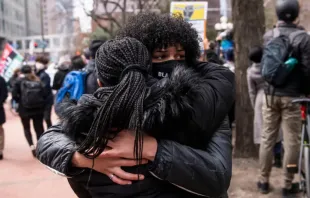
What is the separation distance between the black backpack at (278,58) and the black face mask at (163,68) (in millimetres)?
2674

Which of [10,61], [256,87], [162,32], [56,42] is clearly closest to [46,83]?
[256,87]

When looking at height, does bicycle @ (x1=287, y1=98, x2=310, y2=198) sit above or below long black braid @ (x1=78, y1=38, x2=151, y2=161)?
below

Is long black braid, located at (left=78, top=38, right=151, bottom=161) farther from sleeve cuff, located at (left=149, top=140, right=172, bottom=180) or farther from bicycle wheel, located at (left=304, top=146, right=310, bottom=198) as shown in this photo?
bicycle wheel, located at (left=304, top=146, right=310, bottom=198)

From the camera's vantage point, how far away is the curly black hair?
1715 millimetres

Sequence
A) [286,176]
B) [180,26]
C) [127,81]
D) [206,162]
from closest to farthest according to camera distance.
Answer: [127,81] < [206,162] < [180,26] < [286,176]

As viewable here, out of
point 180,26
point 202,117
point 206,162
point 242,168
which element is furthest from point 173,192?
point 242,168

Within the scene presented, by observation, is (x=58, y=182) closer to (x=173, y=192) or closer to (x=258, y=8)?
(x=258, y=8)

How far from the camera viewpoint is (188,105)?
1.45 metres

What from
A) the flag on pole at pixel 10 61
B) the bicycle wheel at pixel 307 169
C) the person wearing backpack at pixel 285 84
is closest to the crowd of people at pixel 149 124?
the bicycle wheel at pixel 307 169

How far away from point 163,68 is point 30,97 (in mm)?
6318

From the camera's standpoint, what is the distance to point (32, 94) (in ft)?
24.8

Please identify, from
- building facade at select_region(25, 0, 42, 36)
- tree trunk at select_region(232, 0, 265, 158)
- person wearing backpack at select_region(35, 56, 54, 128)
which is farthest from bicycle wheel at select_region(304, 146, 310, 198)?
building facade at select_region(25, 0, 42, 36)

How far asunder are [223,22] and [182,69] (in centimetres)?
1796

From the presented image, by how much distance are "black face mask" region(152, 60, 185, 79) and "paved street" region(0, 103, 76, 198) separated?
3.91m
